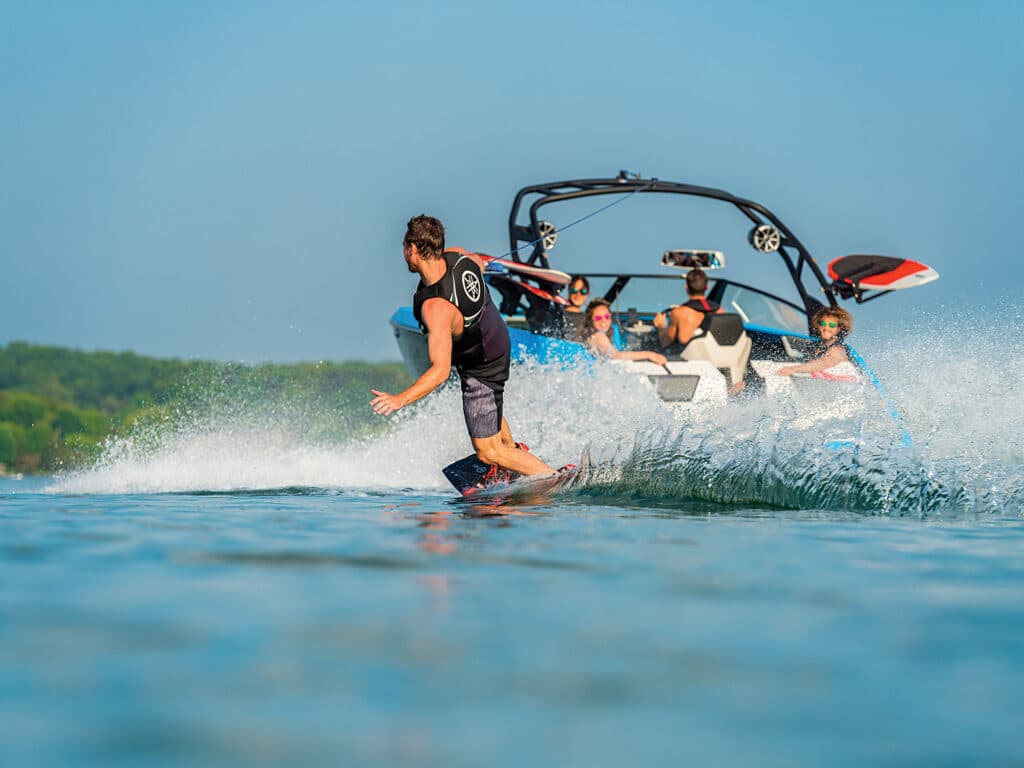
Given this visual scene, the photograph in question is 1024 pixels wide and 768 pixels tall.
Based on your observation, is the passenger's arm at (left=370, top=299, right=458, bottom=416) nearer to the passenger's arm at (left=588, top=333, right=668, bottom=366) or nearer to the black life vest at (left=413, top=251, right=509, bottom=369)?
the black life vest at (left=413, top=251, right=509, bottom=369)

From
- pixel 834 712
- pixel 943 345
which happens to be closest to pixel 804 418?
pixel 943 345

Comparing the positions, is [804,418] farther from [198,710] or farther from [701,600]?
[198,710]

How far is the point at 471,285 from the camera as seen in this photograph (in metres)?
5.34

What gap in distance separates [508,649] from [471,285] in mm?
→ 3568

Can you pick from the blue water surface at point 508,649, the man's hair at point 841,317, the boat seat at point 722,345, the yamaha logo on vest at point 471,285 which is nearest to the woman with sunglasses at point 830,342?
the man's hair at point 841,317

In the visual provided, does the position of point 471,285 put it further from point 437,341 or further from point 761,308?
point 761,308

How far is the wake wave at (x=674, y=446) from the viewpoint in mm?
4770

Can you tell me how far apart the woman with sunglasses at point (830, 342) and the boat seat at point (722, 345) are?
0.52m

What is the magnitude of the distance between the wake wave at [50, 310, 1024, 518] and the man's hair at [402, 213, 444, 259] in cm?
125

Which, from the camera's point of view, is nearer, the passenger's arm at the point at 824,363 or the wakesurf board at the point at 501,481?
the wakesurf board at the point at 501,481

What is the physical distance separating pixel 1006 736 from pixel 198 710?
102 centimetres

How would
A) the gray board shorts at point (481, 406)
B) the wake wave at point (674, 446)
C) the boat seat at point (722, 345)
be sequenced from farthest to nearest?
the boat seat at point (722, 345) < the gray board shorts at point (481, 406) < the wake wave at point (674, 446)

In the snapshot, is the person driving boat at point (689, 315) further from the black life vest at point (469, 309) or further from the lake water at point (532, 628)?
the lake water at point (532, 628)

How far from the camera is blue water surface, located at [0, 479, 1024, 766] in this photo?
142 centimetres
